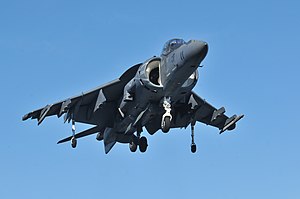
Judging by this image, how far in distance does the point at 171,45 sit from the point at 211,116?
18.0 feet

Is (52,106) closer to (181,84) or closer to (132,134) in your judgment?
(132,134)

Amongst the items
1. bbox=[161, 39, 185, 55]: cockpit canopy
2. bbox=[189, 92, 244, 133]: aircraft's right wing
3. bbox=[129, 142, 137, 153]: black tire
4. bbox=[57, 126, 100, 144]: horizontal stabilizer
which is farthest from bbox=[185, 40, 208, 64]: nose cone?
bbox=[57, 126, 100, 144]: horizontal stabilizer

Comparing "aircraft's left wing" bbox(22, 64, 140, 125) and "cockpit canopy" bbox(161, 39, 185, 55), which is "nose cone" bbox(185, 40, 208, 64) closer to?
"cockpit canopy" bbox(161, 39, 185, 55)

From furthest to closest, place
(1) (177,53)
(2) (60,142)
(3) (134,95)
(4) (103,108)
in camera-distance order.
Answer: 1. (2) (60,142)
2. (4) (103,108)
3. (3) (134,95)
4. (1) (177,53)

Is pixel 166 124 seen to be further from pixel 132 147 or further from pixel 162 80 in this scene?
pixel 132 147

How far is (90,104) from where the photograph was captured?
1236 inches

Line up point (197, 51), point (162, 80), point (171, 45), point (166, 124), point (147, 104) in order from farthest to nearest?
point (147, 104), point (171, 45), point (162, 80), point (166, 124), point (197, 51)

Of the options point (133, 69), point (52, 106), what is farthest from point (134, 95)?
point (52, 106)

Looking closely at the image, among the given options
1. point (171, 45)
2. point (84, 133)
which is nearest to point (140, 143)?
point (84, 133)

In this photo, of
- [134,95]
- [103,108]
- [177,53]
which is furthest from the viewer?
[103,108]

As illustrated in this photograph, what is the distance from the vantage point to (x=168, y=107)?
27.7 meters

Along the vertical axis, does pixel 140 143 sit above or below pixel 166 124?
above

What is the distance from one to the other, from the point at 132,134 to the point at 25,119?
4076mm

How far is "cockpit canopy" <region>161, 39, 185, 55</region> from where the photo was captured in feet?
92.2
